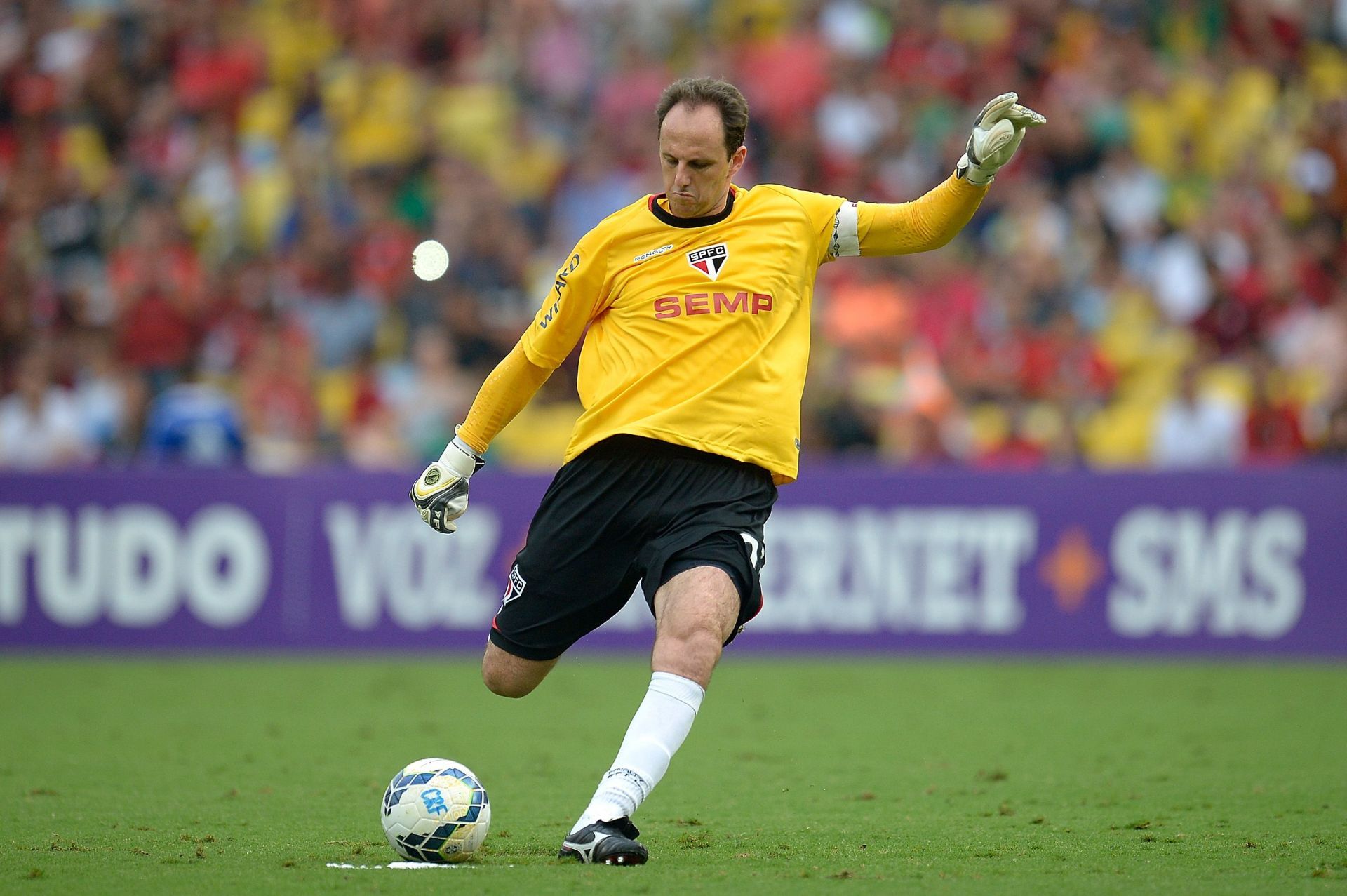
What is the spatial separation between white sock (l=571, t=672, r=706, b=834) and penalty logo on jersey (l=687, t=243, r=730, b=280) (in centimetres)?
138

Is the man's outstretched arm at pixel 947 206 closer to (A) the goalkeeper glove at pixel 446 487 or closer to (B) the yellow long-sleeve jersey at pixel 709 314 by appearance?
(B) the yellow long-sleeve jersey at pixel 709 314

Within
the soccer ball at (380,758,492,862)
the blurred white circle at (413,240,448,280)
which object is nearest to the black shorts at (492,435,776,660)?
the soccer ball at (380,758,492,862)

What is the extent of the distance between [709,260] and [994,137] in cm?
103

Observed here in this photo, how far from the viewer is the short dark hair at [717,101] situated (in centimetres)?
570

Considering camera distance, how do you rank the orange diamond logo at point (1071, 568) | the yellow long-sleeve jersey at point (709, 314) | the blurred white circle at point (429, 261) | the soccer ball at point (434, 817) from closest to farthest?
the soccer ball at point (434, 817), the yellow long-sleeve jersey at point (709, 314), the blurred white circle at point (429, 261), the orange diamond logo at point (1071, 568)

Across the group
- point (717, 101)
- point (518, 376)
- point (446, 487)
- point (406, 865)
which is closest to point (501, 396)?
point (518, 376)

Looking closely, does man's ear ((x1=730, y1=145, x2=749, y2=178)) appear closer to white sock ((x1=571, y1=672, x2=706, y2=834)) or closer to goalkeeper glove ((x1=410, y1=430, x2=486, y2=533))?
goalkeeper glove ((x1=410, y1=430, x2=486, y2=533))

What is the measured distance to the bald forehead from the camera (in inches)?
223

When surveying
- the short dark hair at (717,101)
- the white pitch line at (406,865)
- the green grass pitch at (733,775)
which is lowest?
the white pitch line at (406,865)

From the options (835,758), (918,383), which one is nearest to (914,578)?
(918,383)

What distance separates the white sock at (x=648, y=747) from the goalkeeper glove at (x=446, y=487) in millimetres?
1029

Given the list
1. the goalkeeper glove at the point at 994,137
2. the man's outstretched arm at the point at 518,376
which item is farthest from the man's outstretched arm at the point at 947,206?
the man's outstretched arm at the point at 518,376

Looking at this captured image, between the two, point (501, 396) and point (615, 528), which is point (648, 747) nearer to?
point (615, 528)

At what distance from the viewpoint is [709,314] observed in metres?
5.82
